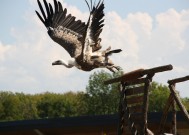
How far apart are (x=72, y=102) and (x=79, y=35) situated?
69615 millimetres

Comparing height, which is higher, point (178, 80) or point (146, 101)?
point (178, 80)

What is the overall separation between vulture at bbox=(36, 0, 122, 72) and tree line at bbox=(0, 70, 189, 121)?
174 feet

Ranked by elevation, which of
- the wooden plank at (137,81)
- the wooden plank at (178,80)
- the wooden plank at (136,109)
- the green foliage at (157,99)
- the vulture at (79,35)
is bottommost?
the wooden plank at (136,109)

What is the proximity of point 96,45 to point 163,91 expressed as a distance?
64323mm

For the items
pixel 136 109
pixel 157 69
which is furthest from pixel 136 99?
pixel 157 69

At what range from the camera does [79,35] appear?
14734 millimetres

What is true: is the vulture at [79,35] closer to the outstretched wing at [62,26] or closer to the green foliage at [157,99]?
the outstretched wing at [62,26]

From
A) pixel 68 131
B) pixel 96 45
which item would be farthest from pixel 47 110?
pixel 96 45

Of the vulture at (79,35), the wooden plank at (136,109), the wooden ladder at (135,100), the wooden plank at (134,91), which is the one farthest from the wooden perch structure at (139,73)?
the vulture at (79,35)

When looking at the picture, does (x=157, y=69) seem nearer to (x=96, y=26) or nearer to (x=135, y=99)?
(x=135, y=99)

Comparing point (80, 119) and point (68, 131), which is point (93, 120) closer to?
point (80, 119)

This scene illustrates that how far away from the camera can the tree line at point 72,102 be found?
7462 cm

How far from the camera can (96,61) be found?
42.8 ft

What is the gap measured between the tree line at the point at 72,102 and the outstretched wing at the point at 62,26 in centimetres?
5290
